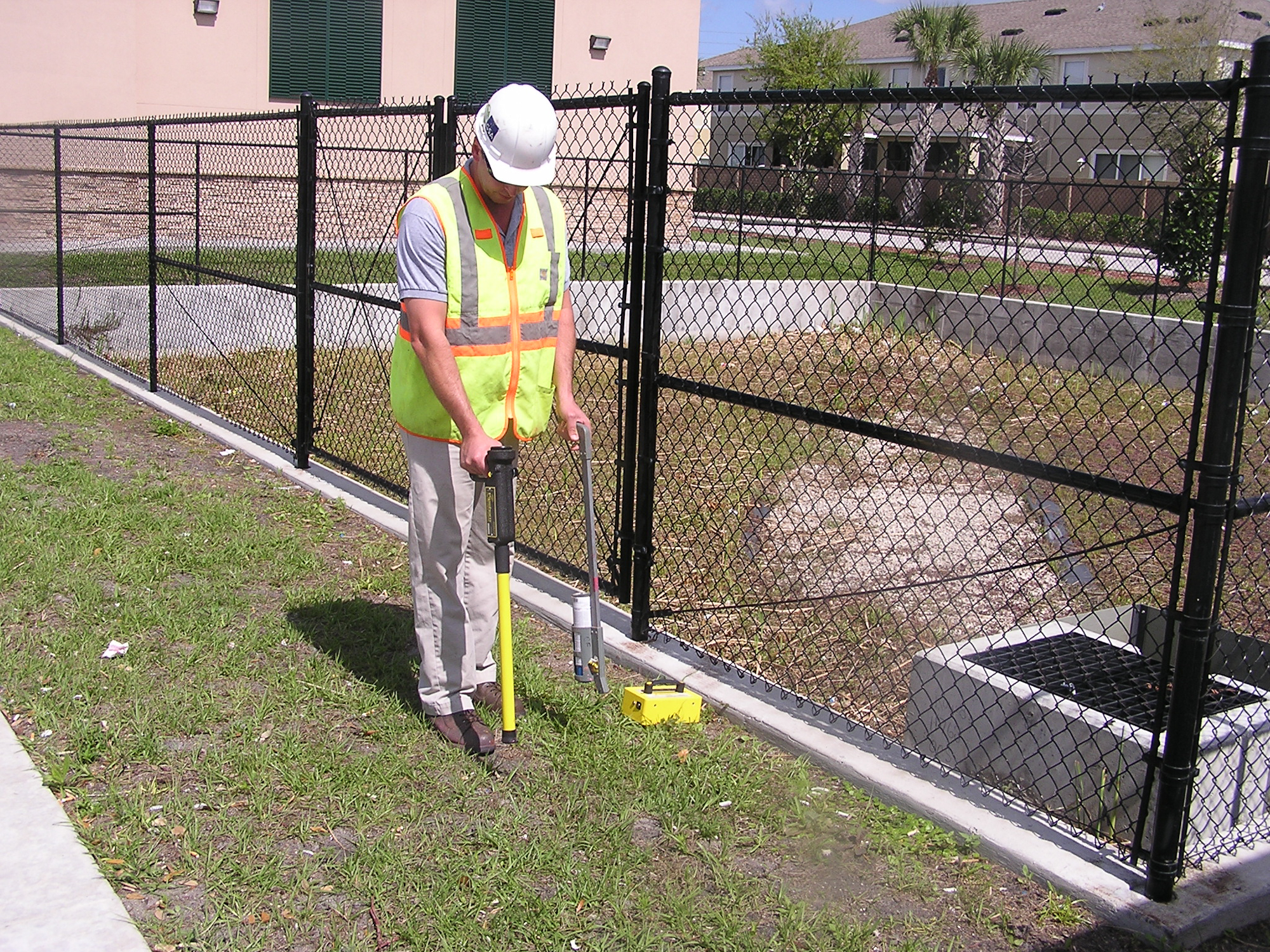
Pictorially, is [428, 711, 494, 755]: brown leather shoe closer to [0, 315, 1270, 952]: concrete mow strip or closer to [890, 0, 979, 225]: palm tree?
[0, 315, 1270, 952]: concrete mow strip

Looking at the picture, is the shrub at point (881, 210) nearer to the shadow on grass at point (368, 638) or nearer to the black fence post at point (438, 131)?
the black fence post at point (438, 131)

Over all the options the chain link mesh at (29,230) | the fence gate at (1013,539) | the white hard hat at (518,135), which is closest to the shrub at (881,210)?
the fence gate at (1013,539)

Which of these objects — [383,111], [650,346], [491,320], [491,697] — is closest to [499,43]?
[383,111]

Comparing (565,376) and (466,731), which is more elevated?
(565,376)

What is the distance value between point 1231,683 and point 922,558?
2965mm

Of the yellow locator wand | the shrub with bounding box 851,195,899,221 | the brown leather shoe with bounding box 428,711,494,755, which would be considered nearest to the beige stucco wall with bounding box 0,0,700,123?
the shrub with bounding box 851,195,899,221

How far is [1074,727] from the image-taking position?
3676mm

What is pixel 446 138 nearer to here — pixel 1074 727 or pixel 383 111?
pixel 383 111

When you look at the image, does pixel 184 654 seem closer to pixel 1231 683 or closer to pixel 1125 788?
pixel 1125 788

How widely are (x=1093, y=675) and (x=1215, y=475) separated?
3.95ft

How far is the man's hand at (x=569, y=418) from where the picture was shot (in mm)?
4219

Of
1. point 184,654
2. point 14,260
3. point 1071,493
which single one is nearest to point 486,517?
point 184,654

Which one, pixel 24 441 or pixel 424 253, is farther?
pixel 24 441

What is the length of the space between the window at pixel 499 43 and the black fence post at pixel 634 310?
1788cm
